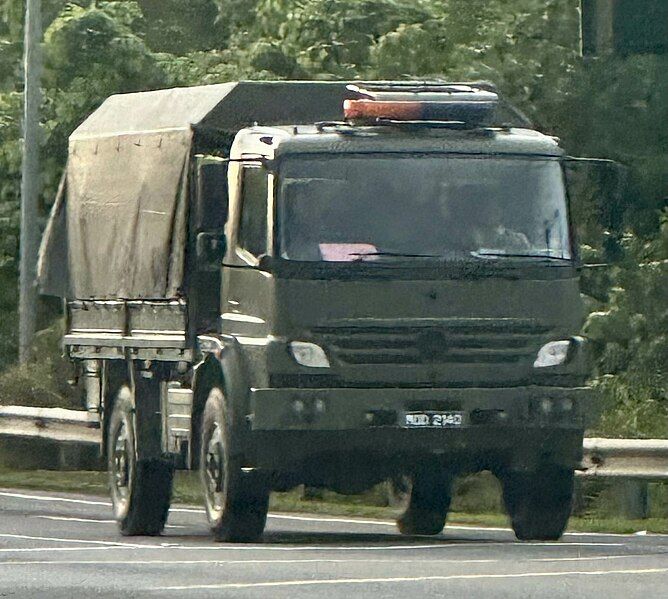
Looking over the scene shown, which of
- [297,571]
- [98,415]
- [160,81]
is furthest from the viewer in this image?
[160,81]

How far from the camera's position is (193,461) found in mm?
17141

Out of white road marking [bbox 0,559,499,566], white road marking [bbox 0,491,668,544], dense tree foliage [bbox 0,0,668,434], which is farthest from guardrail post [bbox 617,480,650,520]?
white road marking [bbox 0,559,499,566]

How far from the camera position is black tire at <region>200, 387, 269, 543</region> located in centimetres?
1628

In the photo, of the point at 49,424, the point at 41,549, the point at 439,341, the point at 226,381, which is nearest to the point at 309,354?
the point at 226,381

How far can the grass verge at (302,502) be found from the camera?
61.8ft

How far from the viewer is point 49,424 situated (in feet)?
79.1

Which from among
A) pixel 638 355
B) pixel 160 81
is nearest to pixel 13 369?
pixel 638 355

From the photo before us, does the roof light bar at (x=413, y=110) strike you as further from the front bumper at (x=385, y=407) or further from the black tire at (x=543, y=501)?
the black tire at (x=543, y=501)

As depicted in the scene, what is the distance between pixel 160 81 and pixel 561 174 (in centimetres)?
1875

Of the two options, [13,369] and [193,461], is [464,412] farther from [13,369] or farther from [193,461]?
[13,369]

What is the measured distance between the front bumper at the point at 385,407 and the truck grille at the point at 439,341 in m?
0.18

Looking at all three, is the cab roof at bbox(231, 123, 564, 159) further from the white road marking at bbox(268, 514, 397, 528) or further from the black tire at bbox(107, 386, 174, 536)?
the white road marking at bbox(268, 514, 397, 528)

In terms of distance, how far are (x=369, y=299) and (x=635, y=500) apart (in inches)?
170

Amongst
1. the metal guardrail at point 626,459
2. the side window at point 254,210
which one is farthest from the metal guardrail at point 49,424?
the side window at point 254,210
